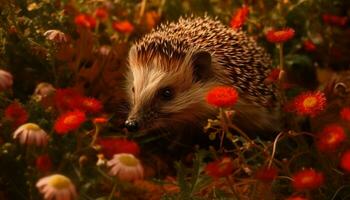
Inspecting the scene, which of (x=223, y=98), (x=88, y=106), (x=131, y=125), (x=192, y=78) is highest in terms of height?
(x=223, y=98)

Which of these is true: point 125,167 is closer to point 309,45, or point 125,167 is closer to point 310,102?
point 310,102

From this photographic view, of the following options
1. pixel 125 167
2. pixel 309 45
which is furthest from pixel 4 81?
pixel 309 45

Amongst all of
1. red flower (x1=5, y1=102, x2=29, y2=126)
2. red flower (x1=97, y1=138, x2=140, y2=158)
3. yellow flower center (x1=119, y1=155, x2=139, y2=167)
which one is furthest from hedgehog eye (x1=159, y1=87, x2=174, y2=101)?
yellow flower center (x1=119, y1=155, x2=139, y2=167)

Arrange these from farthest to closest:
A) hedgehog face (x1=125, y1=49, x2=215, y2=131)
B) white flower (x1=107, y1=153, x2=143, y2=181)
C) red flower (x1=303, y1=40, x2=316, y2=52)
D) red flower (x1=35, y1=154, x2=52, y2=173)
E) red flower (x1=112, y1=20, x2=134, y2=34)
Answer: red flower (x1=303, y1=40, x2=316, y2=52)
red flower (x1=112, y1=20, x2=134, y2=34)
hedgehog face (x1=125, y1=49, x2=215, y2=131)
red flower (x1=35, y1=154, x2=52, y2=173)
white flower (x1=107, y1=153, x2=143, y2=181)

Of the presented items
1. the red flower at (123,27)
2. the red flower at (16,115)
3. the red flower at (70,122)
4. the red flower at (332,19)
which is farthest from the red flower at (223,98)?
the red flower at (332,19)

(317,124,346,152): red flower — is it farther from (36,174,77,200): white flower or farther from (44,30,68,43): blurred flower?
(44,30,68,43): blurred flower
